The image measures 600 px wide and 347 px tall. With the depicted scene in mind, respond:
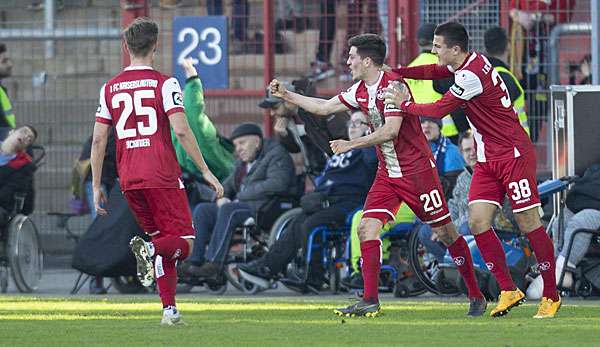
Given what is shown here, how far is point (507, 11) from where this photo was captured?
55.5 feet

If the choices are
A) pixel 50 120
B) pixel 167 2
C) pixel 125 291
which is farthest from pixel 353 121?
pixel 50 120

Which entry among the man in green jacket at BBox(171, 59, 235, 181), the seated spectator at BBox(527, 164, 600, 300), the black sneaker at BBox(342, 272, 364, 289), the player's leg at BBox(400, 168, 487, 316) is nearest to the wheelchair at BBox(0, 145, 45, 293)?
the man in green jacket at BBox(171, 59, 235, 181)

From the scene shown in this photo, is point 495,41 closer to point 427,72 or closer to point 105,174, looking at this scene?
point 427,72

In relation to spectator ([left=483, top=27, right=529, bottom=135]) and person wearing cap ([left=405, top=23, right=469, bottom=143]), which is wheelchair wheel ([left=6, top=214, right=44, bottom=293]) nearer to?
person wearing cap ([left=405, top=23, right=469, bottom=143])

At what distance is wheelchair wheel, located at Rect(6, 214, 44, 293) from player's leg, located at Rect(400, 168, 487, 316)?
17.2ft

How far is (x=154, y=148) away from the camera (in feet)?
36.3

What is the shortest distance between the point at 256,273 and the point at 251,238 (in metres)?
0.65

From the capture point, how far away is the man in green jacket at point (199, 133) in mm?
16062

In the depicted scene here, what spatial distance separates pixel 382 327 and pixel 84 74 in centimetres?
957

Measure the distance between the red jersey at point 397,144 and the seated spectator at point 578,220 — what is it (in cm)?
227

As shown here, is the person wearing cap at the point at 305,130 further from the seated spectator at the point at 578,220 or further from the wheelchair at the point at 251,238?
the seated spectator at the point at 578,220

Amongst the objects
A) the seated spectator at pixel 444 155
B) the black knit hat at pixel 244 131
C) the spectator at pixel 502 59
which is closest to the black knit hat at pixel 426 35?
the spectator at pixel 502 59

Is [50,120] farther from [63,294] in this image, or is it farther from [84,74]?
[63,294]

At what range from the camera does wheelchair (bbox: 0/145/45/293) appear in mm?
16125
